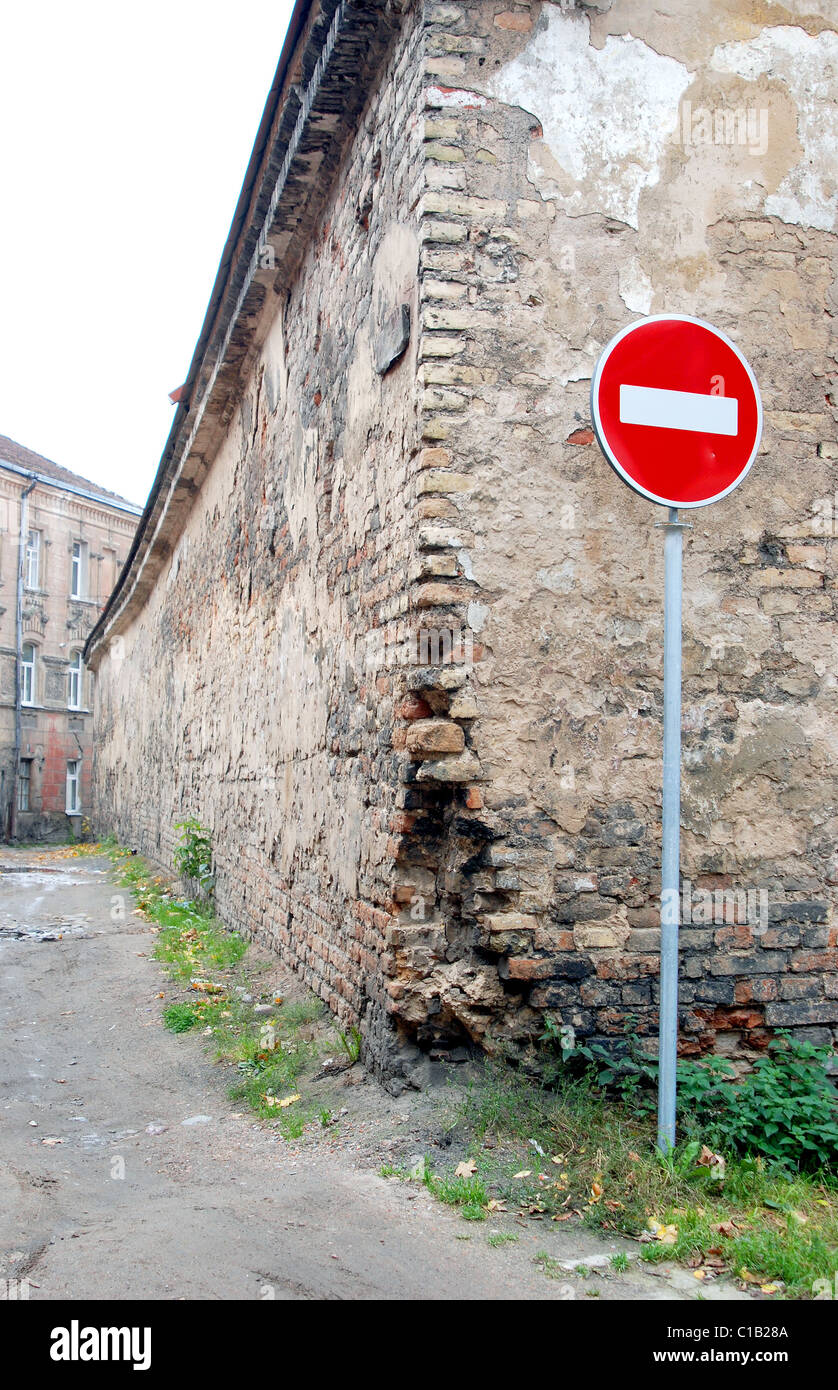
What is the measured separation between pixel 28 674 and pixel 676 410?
2935 cm

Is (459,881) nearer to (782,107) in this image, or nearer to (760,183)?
(760,183)

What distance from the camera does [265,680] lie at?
7531mm

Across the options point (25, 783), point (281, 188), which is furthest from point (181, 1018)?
point (25, 783)

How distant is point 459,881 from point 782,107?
3557mm

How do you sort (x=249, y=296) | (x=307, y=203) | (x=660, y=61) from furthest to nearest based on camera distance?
1. (x=249, y=296)
2. (x=307, y=203)
3. (x=660, y=61)

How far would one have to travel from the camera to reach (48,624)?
1198 inches

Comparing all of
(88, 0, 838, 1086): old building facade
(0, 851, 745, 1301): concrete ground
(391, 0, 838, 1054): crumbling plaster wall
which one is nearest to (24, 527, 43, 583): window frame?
(0, 851, 745, 1301): concrete ground

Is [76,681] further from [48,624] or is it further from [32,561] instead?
[32,561]

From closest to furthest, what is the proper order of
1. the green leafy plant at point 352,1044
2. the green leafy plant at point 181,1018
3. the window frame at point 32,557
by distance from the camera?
the green leafy plant at point 352,1044 < the green leafy plant at point 181,1018 < the window frame at point 32,557

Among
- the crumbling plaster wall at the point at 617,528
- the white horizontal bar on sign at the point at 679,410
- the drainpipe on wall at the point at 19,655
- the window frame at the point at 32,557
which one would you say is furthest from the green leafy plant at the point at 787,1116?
the window frame at the point at 32,557

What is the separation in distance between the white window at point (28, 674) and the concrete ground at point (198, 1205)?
83.0ft

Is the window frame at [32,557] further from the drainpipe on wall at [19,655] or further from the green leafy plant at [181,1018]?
the green leafy plant at [181,1018]

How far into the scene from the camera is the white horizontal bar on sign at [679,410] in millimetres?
3400
